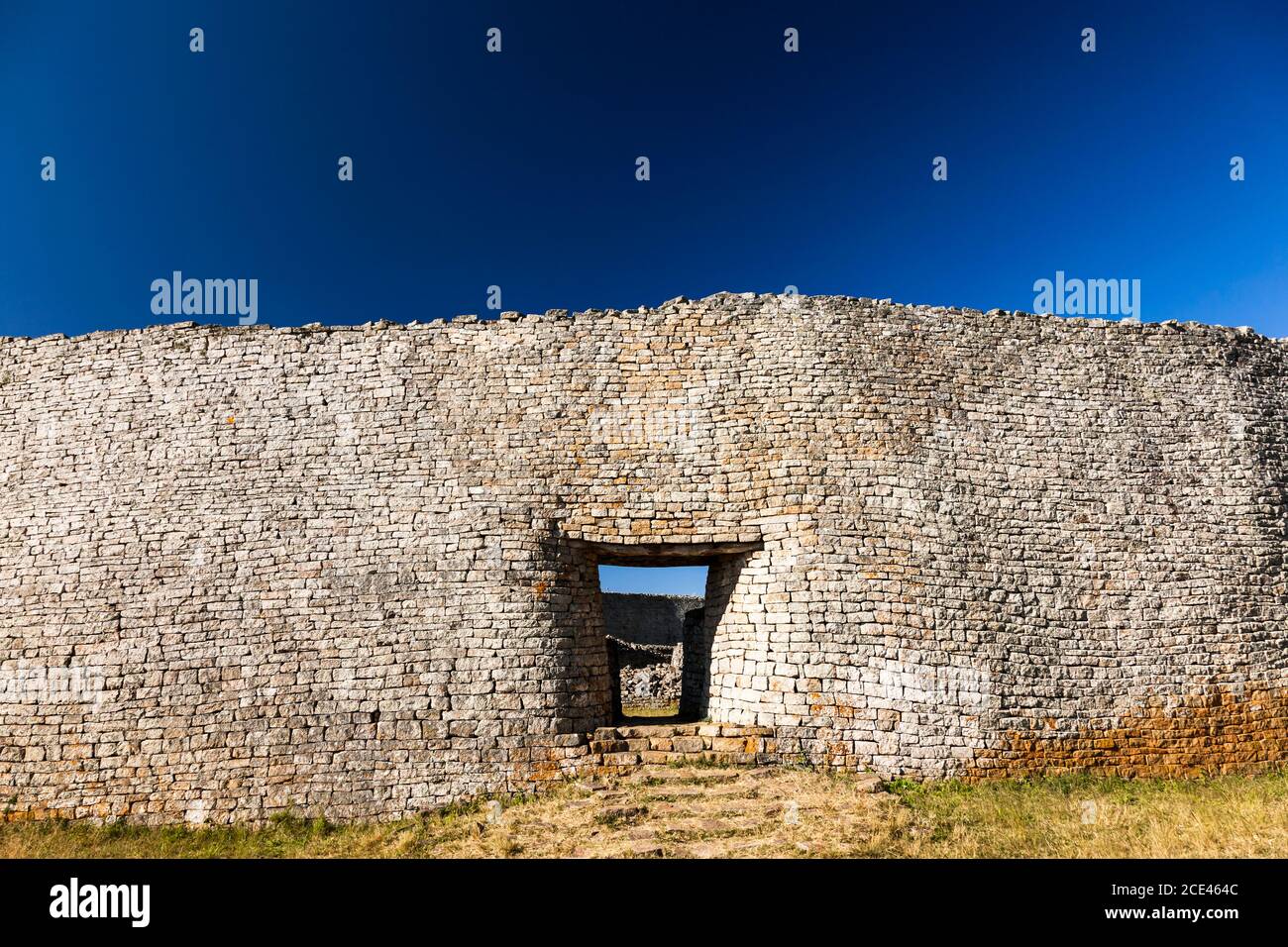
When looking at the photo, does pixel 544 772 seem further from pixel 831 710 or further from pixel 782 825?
pixel 831 710

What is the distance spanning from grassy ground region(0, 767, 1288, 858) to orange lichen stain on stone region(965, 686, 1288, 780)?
9.1 inches

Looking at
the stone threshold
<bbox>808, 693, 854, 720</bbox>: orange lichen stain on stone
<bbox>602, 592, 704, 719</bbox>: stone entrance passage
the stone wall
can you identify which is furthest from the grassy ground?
<bbox>602, 592, 704, 719</bbox>: stone entrance passage

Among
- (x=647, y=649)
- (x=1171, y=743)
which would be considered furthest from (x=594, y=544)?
(x=647, y=649)

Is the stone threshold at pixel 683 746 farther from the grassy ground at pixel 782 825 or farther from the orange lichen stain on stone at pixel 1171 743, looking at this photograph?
the orange lichen stain on stone at pixel 1171 743

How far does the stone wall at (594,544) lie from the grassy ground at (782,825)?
35 cm

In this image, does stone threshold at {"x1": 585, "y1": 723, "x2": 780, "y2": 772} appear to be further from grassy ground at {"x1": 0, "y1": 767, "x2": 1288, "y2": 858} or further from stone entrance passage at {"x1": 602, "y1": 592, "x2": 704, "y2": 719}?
stone entrance passage at {"x1": 602, "y1": 592, "x2": 704, "y2": 719}

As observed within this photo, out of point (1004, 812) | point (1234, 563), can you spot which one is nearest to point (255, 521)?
point (1004, 812)

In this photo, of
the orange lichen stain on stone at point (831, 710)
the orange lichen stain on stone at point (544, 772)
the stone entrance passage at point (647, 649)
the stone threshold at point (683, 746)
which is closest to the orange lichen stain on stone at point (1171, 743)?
the orange lichen stain on stone at point (831, 710)

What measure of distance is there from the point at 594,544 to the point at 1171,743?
726 centimetres

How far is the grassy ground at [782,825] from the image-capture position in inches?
248

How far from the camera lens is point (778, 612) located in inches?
343
